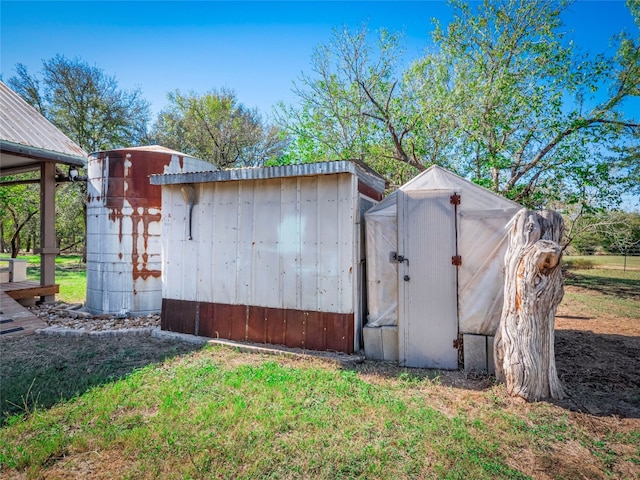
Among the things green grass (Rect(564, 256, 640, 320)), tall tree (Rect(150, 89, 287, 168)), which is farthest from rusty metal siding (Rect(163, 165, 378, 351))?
tall tree (Rect(150, 89, 287, 168))

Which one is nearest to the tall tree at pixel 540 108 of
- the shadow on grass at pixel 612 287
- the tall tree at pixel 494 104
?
the tall tree at pixel 494 104

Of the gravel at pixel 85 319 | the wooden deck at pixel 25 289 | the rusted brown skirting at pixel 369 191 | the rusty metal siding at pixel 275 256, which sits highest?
the rusted brown skirting at pixel 369 191

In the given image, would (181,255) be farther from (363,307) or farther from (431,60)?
(431,60)

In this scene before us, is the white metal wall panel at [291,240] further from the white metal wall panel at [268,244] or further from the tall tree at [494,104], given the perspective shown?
the tall tree at [494,104]

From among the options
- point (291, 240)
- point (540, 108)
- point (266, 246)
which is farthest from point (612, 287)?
point (266, 246)

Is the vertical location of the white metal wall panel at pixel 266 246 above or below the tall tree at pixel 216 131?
below

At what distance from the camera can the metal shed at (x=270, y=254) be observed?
4477mm

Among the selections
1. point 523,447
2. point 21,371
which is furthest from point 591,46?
point 21,371

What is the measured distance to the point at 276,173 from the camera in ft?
15.3

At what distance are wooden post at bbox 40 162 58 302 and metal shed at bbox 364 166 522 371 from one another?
7356 mm

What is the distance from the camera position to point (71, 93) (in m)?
15.8

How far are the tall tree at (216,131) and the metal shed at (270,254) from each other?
13797 mm

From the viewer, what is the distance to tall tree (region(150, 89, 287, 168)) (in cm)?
1870

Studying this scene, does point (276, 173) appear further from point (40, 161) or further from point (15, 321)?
point (40, 161)
